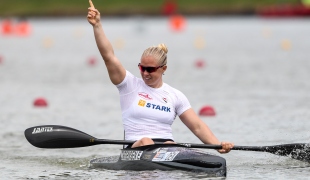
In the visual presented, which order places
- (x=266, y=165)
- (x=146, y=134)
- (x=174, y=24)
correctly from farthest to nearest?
(x=174, y=24) < (x=266, y=165) < (x=146, y=134)

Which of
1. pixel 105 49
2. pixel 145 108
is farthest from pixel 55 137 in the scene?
pixel 105 49

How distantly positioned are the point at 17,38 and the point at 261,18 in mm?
23039

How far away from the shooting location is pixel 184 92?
66.3 ft

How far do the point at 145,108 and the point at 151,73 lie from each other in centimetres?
44

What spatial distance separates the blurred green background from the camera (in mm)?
72250

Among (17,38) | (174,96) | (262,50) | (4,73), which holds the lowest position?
(174,96)

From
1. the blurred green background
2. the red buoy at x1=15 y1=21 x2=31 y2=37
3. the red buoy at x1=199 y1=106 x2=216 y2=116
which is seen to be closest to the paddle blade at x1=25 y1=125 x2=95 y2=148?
the red buoy at x1=199 y1=106 x2=216 y2=116

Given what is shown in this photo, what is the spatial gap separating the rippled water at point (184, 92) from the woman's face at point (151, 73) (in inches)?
42.6

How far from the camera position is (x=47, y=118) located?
53.5ft

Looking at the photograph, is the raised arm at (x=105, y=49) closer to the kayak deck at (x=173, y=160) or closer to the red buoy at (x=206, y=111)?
the kayak deck at (x=173, y=160)

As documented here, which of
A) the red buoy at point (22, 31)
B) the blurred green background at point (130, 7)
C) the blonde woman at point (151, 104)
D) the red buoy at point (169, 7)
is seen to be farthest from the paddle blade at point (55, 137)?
the red buoy at point (169, 7)

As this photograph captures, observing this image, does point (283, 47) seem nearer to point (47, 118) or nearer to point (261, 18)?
point (47, 118)

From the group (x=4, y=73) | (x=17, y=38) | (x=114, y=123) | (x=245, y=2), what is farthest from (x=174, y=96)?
(x=245, y=2)

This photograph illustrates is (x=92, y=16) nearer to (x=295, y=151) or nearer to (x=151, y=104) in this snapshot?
(x=151, y=104)
